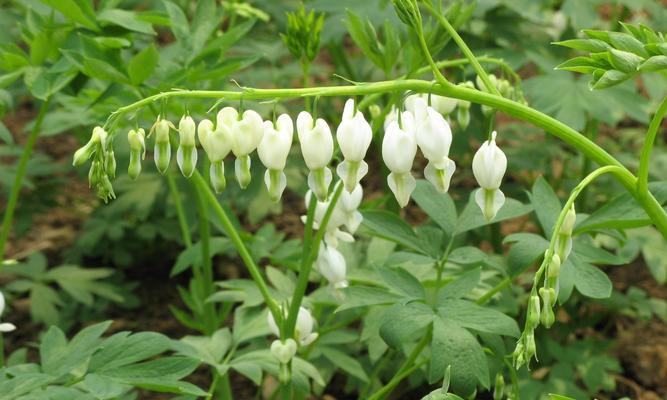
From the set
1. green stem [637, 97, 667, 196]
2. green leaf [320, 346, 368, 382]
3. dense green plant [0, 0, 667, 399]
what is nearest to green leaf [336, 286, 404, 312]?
dense green plant [0, 0, 667, 399]

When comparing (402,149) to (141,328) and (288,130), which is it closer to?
(288,130)

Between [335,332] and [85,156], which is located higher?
[85,156]

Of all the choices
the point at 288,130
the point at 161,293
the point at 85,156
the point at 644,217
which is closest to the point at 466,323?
the point at 644,217

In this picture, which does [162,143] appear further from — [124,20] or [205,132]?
[124,20]

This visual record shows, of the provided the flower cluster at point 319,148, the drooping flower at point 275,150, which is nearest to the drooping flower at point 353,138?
the flower cluster at point 319,148

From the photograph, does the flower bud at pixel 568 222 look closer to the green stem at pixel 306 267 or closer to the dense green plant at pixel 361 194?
the dense green plant at pixel 361 194

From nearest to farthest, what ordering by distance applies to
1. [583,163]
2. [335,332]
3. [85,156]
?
[85,156]
[335,332]
[583,163]

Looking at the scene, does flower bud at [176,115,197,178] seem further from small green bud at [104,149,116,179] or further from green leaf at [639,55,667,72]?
green leaf at [639,55,667,72]
